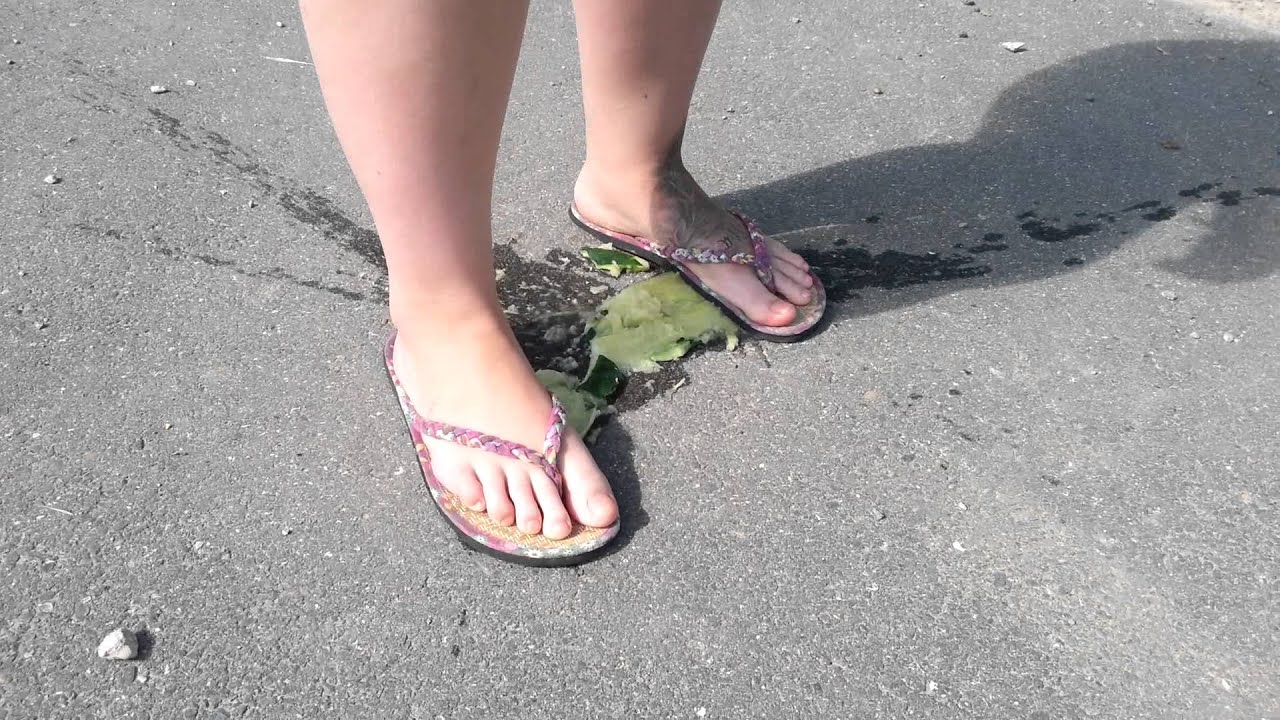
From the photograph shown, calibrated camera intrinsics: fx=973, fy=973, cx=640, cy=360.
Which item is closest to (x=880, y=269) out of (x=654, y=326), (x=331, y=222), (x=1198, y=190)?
(x=654, y=326)

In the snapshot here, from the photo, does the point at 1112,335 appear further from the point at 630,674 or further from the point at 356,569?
the point at 356,569

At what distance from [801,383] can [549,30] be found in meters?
1.46

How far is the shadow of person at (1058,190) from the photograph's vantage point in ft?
5.77

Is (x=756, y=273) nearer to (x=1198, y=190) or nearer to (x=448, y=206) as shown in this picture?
(x=448, y=206)

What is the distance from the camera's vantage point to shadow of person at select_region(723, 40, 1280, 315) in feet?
5.77

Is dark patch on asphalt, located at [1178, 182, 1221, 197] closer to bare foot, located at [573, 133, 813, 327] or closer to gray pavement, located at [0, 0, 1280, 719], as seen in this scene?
gray pavement, located at [0, 0, 1280, 719]

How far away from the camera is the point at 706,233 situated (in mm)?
1637

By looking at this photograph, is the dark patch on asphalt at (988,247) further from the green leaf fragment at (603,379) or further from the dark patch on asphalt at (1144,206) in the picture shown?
the green leaf fragment at (603,379)

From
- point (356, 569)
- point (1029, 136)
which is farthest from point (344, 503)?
point (1029, 136)

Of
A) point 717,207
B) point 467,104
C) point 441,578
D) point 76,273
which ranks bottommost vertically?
point 76,273

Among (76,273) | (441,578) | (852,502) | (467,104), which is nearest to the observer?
(467,104)

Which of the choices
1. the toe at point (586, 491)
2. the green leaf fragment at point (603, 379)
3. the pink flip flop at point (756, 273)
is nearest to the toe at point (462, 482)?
the toe at point (586, 491)

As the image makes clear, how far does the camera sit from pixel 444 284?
1258 mm

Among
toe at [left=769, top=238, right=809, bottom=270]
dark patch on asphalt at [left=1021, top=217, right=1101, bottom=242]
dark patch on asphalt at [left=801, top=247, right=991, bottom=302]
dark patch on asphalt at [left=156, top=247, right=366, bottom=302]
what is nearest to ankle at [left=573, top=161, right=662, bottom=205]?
toe at [left=769, top=238, right=809, bottom=270]
